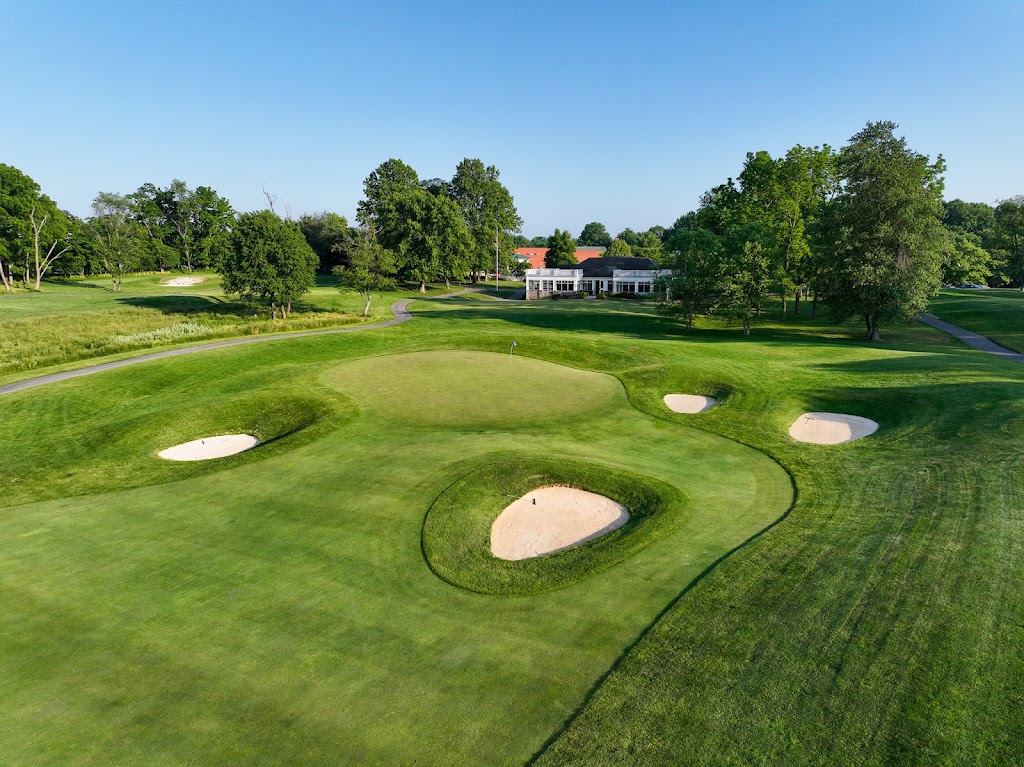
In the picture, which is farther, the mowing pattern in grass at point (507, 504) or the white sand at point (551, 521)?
the white sand at point (551, 521)

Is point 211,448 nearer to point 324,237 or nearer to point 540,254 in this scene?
point 324,237

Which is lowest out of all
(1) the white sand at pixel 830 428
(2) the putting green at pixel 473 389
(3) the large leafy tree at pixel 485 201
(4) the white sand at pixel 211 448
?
(4) the white sand at pixel 211 448

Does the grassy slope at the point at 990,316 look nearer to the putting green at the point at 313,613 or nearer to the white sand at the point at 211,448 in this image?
the putting green at the point at 313,613

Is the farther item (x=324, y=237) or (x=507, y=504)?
(x=324, y=237)

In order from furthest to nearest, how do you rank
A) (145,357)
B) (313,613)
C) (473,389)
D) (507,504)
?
(145,357) → (473,389) → (507,504) → (313,613)

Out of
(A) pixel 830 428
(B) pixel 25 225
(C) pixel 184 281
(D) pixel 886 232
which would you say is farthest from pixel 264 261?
(D) pixel 886 232

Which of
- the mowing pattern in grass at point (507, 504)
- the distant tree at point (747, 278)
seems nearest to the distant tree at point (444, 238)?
the distant tree at point (747, 278)

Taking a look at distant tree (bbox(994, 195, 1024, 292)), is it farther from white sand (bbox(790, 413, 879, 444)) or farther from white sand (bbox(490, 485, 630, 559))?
white sand (bbox(490, 485, 630, 559))

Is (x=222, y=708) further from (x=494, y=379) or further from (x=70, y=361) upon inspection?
(x=70, y=361)
